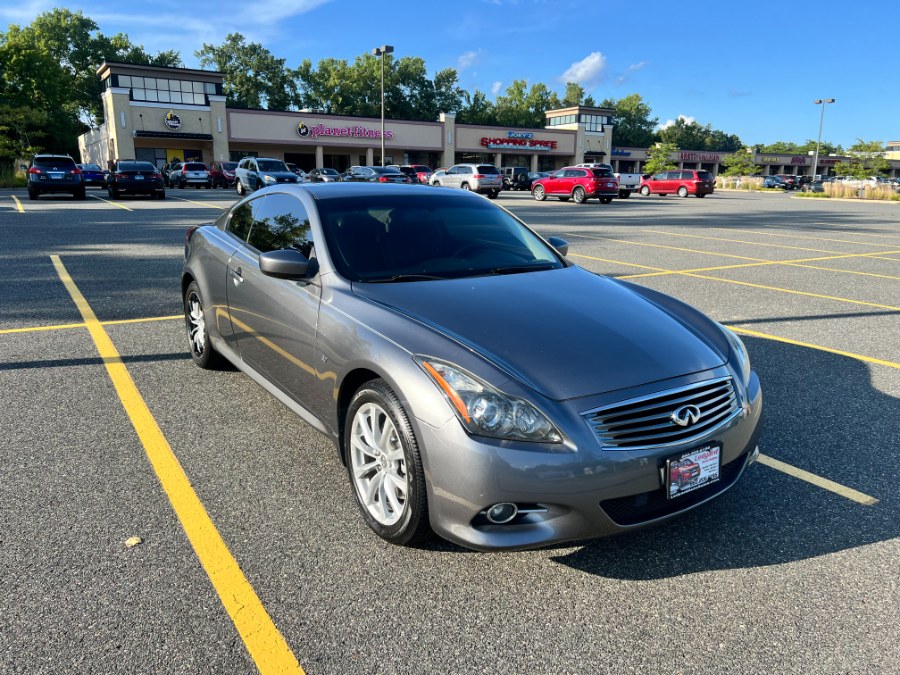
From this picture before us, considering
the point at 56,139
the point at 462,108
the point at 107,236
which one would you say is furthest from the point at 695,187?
the point at 462,108

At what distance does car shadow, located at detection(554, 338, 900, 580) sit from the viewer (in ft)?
9.52

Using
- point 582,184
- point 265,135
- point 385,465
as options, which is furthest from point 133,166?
point 265,135

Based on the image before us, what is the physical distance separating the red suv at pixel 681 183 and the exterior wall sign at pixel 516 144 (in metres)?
27.6

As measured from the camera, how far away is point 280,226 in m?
4.25

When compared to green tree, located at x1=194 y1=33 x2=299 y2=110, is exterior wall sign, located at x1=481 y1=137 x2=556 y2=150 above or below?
below

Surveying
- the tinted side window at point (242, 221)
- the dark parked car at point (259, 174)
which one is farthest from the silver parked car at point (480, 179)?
the tinted side window at point (242, 221)

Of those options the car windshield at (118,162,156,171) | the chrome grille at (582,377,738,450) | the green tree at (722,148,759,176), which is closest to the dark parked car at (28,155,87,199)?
the car windshield at (118,162,156,171)

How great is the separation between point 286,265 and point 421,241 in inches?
32.8

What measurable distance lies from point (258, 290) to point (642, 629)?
2.83 metres

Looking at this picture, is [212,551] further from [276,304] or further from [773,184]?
[773,184]

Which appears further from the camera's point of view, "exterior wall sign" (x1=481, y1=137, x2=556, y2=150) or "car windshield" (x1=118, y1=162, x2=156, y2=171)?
"exterior wall sign" (x1=481, y1=137, x2=556, y2=150)

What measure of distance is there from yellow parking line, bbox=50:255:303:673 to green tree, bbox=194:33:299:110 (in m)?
96.6

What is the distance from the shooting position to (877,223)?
22.2m

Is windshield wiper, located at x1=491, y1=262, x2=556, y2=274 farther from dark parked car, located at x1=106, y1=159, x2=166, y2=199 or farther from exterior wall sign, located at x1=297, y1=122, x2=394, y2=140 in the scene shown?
exterior wall sign, located at x1=297, y1=122, x2=394, y2=140
